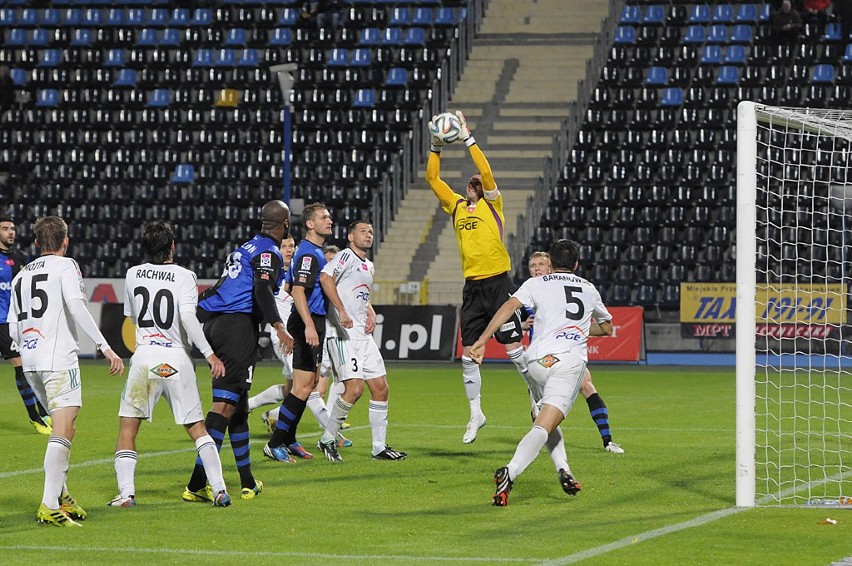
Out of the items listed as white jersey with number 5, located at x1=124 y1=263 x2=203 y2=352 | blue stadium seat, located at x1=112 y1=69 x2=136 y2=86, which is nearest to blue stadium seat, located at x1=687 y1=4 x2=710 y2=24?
blue stadium seat, located at x1=112 y1=69 x2=136 y2=86

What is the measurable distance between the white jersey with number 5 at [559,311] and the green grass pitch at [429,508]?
1.10m

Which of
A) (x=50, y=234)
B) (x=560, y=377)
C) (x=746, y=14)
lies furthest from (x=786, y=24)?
(x=50, y=234)

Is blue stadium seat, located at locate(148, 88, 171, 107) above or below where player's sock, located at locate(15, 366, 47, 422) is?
above

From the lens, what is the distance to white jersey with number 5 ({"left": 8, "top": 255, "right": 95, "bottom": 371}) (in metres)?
9.09

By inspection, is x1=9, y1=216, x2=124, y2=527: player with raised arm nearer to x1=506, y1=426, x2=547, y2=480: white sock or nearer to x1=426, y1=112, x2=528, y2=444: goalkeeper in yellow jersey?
x1=506, y1=426, x2=547, y2=480: white sock

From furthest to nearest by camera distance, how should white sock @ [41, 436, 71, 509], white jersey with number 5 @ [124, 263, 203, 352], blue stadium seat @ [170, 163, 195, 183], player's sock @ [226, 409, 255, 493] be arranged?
blue stadium seat @ [170, 163, 195, 183], player's sock @ [226, 409, 255, 493], white jersey with number 5 @ [124, 263, 203, 352], white sock @ [41, 436, 71, 509]

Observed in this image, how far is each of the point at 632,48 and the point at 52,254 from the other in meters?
27.6

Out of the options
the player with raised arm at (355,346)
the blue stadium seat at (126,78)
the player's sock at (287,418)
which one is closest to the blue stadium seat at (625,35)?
the blue stadium seat at (126,78)

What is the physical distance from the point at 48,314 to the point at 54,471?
1.02m

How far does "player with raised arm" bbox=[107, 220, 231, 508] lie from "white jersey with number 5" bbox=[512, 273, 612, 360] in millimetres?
2260

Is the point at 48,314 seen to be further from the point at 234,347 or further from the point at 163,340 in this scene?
the point at 234,347

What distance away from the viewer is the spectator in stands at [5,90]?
3700 centimetres

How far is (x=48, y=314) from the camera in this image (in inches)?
360

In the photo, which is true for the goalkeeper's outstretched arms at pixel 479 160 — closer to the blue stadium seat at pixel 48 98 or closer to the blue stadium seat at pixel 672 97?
the blue stadium seat at pixel 672 97
